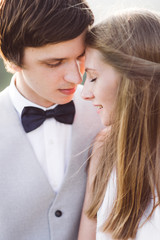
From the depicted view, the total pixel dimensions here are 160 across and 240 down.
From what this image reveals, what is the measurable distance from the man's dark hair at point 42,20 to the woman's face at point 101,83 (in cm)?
15

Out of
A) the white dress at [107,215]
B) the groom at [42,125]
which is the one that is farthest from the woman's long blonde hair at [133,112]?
the groom at [42,125]

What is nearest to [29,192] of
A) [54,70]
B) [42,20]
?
[54,70]

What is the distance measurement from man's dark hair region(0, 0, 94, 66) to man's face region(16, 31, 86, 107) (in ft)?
0.13

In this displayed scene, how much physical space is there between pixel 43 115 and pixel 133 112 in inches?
22.2

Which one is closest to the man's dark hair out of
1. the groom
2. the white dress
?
the groom

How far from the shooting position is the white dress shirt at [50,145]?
1.67 meters

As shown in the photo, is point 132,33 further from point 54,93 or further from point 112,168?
point 112,168

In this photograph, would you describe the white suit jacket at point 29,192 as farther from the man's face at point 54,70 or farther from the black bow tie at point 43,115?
the man's face at point 54,70

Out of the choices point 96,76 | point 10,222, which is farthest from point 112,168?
point 10,222

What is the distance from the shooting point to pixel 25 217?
1.61 metres

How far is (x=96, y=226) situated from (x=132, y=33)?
3.39 ft

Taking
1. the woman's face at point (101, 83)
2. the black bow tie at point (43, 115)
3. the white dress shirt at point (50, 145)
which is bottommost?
the white dress shirt at point (50, 145)

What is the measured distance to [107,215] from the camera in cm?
154

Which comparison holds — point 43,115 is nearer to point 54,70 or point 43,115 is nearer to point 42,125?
point 42,125
